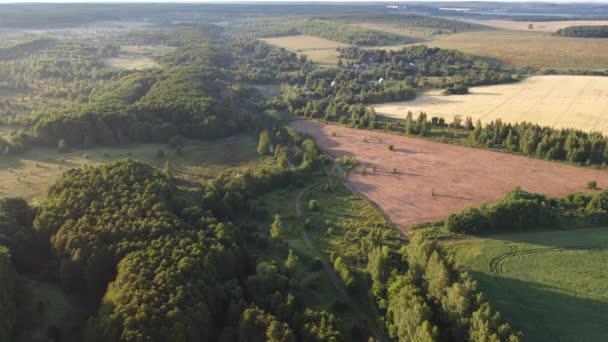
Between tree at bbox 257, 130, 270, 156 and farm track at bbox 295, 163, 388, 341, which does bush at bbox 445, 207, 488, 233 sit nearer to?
farm track at bbox 295, 163, 388, 341

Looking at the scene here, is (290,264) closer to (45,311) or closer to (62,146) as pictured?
(45,311)

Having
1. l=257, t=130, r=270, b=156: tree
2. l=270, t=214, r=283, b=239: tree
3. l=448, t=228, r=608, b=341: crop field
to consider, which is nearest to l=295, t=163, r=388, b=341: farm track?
l=270, t=214, r=283, b=239: tree

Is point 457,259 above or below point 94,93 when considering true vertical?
below

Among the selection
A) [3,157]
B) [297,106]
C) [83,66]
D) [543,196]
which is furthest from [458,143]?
[83,66]

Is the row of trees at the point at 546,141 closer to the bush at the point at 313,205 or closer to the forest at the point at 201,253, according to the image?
the forest at the point at 201,253

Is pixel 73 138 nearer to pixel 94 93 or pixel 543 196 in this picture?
pixel 94 93

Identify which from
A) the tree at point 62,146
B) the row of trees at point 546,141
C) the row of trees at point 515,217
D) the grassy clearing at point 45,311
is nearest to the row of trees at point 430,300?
the row of trees at point 515,217

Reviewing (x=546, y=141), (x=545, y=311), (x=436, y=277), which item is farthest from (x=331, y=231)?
(x=546, y=141)

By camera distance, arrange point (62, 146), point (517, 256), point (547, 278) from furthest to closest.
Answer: point (62, 146) → point (517, 256) → point (547, 278)
